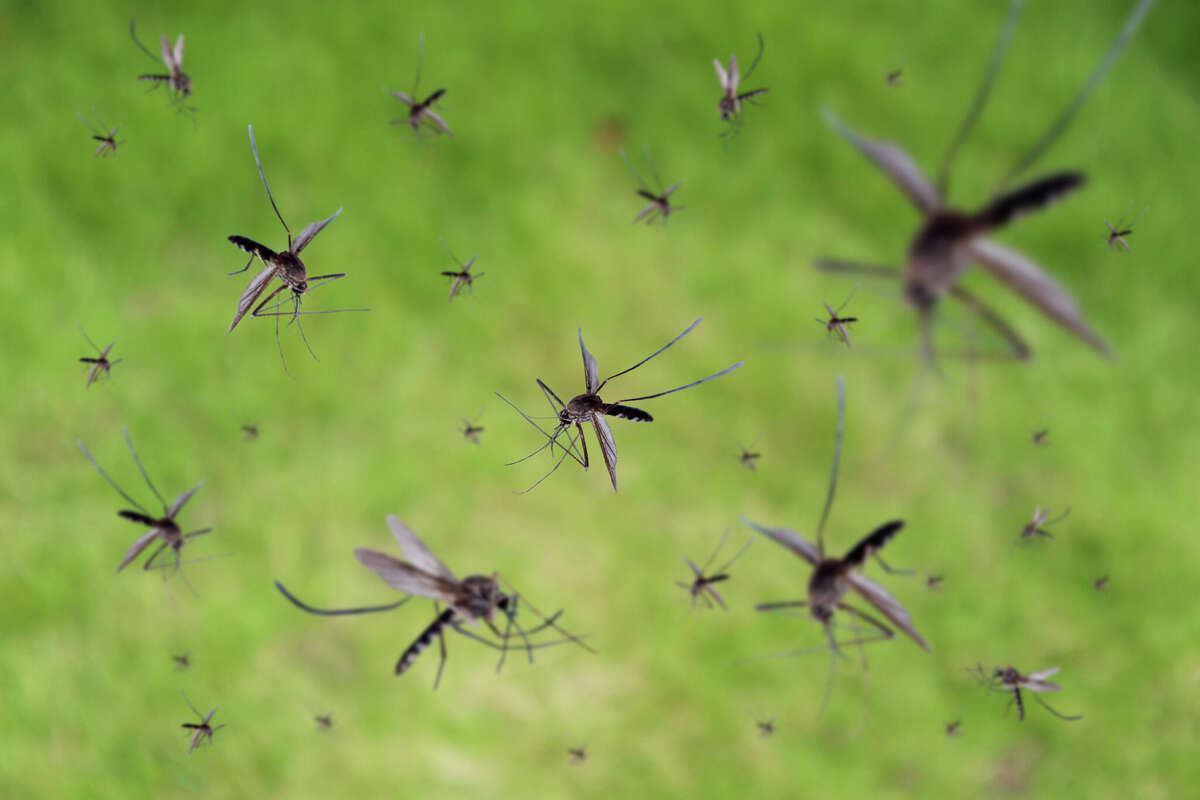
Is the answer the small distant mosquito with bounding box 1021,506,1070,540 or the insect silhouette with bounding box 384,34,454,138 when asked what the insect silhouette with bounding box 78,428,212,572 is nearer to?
the insect silhouette with bounding box 384,34,454,138

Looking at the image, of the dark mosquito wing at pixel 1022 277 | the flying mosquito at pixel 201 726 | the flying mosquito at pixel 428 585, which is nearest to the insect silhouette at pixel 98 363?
the flying mosquito at pixel 201 726

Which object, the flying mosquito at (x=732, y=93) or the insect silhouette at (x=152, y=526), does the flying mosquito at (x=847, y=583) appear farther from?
the insect silhouette at (x=152, y=526)

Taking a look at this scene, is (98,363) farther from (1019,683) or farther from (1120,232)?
(1120,232)

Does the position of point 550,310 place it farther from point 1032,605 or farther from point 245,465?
point 1032,605

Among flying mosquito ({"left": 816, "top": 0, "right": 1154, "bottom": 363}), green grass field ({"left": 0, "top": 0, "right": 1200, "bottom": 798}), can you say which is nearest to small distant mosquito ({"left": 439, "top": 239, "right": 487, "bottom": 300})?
green grass field ({"left": 0, "top": 0, "right": 1200, "bottom": 798})

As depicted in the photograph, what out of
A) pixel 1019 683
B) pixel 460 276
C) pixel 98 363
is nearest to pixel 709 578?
pixel 1019 683

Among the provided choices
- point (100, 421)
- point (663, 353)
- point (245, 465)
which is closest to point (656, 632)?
point (663, 353)
